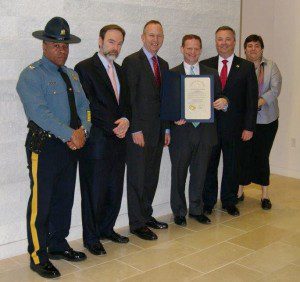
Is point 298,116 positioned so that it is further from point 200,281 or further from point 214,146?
point 200,281

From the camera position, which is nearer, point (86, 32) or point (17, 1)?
point (17, 1)

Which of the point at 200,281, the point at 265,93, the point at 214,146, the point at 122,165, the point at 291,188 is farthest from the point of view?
the point at 291,188

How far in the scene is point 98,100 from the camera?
12.0ft

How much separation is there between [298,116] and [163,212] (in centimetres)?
254

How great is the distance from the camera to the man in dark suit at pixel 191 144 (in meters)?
4.29

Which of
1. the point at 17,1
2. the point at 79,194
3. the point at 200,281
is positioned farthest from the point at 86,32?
the point at 200,281

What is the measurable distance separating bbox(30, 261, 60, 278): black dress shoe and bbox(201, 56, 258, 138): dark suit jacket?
2.11 m

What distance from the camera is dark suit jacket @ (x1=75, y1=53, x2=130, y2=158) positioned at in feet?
11.9

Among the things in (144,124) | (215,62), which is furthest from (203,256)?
(215,62)

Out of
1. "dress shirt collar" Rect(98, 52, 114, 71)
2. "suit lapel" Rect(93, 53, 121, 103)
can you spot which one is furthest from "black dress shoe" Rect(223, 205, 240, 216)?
"dress shirt collar" Rect(98, 52, 114, 71)

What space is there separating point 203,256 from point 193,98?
4.48ft

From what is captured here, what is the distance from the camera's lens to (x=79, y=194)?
4172 millimetres

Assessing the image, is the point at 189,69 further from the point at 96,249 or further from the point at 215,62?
the point at 96,249

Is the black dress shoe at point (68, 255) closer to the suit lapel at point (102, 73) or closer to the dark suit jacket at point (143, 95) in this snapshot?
the dark suit jacket at point (143, 95)
